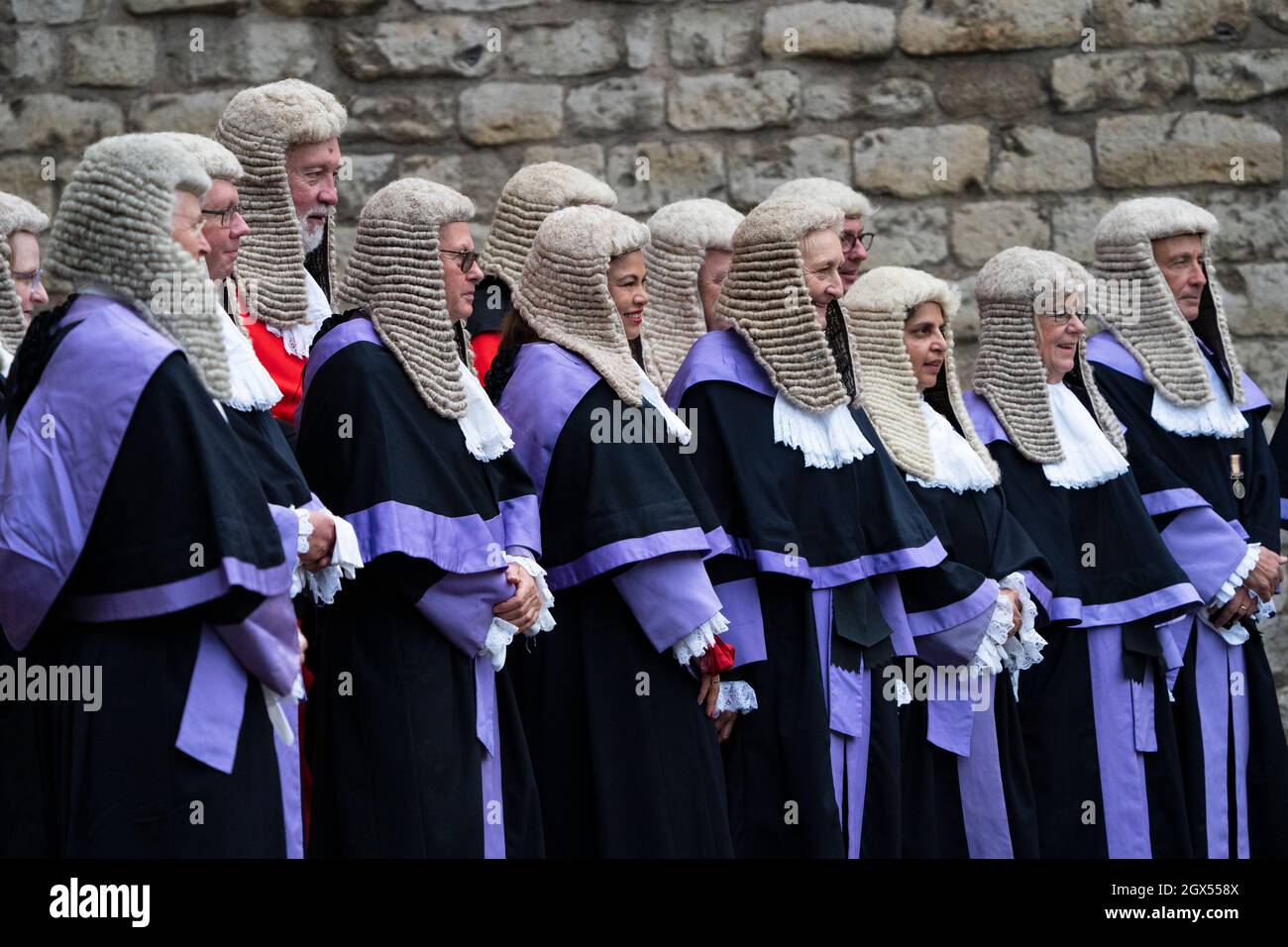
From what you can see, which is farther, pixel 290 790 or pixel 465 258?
pixel 465 258

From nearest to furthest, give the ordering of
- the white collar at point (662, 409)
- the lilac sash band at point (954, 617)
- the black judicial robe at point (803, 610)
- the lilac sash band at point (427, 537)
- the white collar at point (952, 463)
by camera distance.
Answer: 1. the lilac sash band at point (427, 537)
2. the white collar at point (662, 409)
3. the black judicial robe at point (803, 610)
4. the lilac sash band at point (954, 617)
5. the white collar at point (952, 463)

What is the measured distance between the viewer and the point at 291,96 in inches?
226

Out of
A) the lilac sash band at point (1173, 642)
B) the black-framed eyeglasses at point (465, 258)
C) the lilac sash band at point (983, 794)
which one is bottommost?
the lilac sash band at point (983, 794)

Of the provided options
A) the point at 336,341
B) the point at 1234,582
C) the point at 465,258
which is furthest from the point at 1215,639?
the point at 336,341

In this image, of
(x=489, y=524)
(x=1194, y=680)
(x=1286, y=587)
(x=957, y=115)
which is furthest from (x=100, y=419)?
(x=1286, y=587)

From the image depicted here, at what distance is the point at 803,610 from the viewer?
18.4 ft

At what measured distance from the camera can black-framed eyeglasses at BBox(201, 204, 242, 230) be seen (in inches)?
168

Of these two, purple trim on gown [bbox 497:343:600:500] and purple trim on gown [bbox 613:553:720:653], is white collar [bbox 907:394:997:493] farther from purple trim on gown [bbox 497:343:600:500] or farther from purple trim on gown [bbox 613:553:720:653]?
purple trim on gown [bbox 497:343:600:500]

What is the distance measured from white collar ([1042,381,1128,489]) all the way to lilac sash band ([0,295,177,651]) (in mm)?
3673

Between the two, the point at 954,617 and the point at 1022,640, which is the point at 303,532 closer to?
the point at 954,617

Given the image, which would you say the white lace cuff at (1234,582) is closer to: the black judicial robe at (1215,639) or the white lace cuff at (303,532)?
the black judicial robe at (1215,639)

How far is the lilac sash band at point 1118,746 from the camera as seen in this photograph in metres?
6.55

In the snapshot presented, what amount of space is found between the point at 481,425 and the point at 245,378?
0.77m

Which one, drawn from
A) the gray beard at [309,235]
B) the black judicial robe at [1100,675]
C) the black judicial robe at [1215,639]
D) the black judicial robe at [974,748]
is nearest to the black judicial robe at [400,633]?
the gray beard at [309,235]
